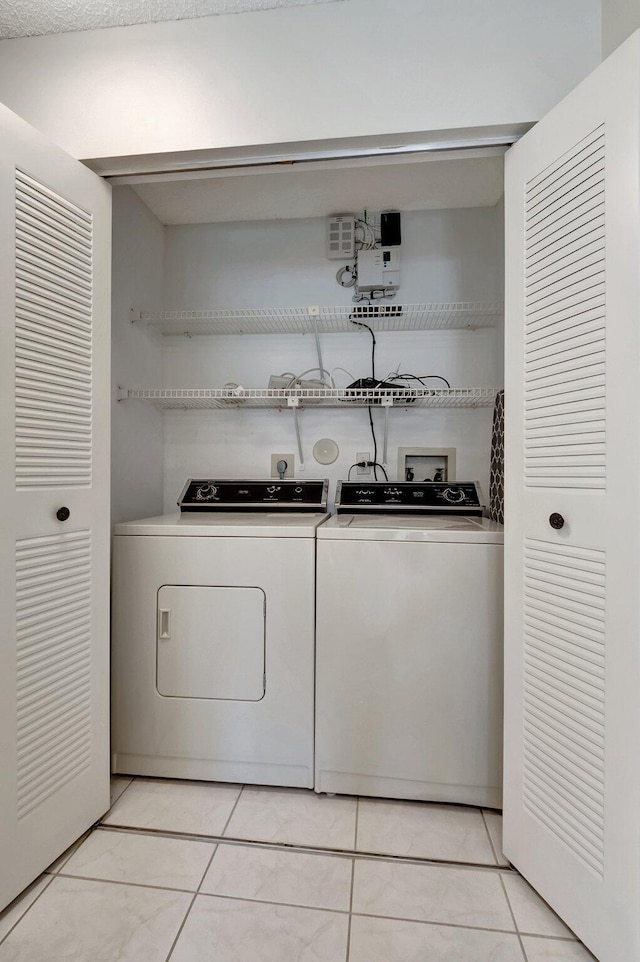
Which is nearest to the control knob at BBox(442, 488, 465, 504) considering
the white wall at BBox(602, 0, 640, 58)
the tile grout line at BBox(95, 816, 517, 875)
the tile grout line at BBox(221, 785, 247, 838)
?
the tile grout line at BBox(95, 816, 517, 875)

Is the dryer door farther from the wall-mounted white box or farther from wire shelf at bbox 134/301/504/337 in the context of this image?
wire shelf at bbox 134/301/504/337

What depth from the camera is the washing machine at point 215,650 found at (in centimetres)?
175

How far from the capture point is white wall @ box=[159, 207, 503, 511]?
2.44 metres

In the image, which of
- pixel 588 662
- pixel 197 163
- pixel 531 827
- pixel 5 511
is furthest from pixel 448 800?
pixel 197 163

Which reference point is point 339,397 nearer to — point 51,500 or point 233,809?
point 51,500

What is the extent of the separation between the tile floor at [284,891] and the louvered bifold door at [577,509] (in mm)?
161

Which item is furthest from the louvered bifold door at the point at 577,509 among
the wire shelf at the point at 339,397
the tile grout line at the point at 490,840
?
the wire shelf at the point at 339,397

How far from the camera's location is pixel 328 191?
7.53 ft

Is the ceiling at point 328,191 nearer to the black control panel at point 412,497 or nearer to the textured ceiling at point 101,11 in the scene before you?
the textured ceiling at point 101,11

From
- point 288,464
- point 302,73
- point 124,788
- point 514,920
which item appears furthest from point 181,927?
point 302,73

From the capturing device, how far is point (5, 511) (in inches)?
48.6

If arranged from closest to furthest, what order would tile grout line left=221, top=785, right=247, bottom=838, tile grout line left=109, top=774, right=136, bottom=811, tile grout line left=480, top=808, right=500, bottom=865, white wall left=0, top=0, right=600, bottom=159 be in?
1. white wall left=0, top=0, right=600, bottom=159
2. tile grout line left=480, top=808, right=500, bottom=865
3. tile grout line left=221, top=785, right=247, bottom=838
4. tile grout line left=109, top=774, right=136, bottom=811

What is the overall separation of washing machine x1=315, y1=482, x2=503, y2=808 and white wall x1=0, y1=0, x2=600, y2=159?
4.14ft

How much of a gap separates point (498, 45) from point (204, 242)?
1.65 m
